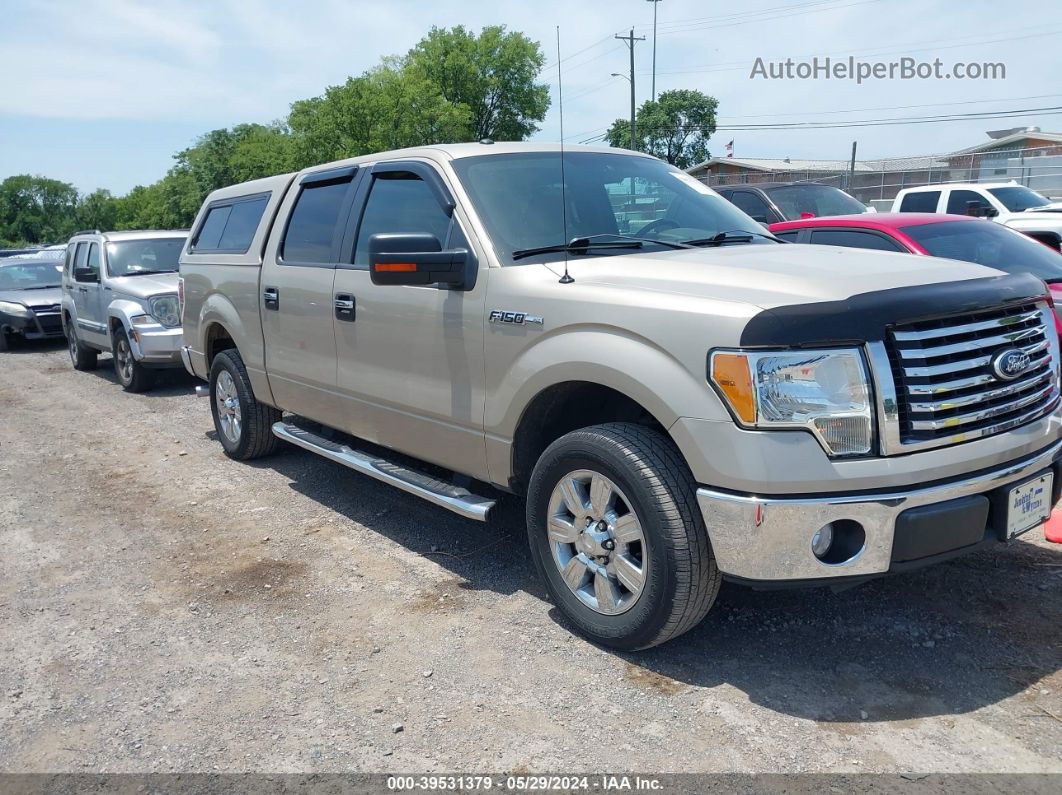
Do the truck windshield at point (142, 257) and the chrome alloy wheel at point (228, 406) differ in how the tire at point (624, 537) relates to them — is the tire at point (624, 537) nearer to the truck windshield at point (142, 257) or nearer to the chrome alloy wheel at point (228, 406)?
the chrome alloy wheel at point (228, 406)

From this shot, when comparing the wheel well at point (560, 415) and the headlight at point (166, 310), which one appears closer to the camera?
the wheel well at point (560, 415)

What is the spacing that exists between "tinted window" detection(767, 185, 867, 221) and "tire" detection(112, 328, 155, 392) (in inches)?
314

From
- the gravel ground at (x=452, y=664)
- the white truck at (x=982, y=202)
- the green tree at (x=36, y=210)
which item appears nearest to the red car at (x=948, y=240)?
the gravel ground at (x=452, y=664)

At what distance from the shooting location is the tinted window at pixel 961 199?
13641 millimetres

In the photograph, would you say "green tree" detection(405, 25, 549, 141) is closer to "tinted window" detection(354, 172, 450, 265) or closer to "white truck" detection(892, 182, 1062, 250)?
"white truck" detection(892, 182, 1062, 250)

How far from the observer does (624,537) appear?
338 centimetres

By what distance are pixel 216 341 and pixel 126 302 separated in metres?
4.06

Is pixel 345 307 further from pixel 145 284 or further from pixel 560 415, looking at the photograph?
pixel 145 284

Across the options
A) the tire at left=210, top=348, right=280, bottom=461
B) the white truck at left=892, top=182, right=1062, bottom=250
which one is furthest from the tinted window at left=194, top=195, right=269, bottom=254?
the white truck at left=892, top=182, right=1062, bottom=250

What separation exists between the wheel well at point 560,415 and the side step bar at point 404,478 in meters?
0.23

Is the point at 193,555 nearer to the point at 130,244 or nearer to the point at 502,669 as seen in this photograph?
the point at 502,669

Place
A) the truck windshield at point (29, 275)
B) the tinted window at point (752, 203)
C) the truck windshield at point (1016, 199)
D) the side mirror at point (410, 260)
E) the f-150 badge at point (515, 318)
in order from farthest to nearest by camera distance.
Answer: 1. the truck windshield at point (29, 275)
2. the truck windshield at point (1016, 199)
3. the tinted window at point (752, 203)
4. the side mirror at point (410, 260)
5. the f-150 badge at point (515, 318)

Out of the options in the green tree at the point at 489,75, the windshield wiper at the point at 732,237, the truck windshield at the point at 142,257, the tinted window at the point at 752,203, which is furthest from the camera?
the green tree at the point at 489,75

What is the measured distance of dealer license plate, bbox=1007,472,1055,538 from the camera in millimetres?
3189
